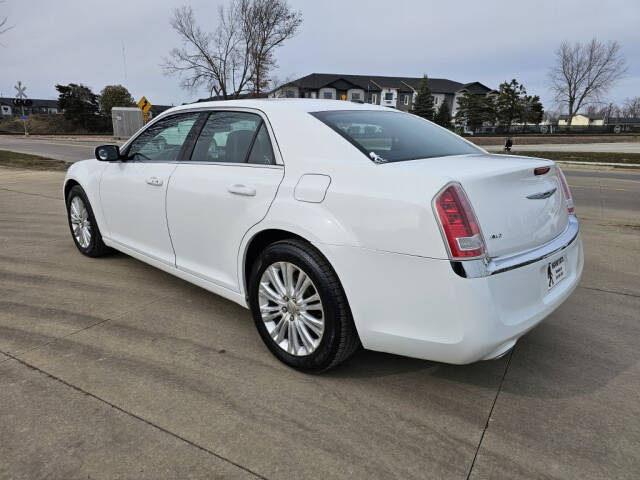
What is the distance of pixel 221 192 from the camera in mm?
3002

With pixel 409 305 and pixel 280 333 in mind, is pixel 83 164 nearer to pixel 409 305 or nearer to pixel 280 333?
pixel 280 333

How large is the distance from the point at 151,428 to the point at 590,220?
7.40m

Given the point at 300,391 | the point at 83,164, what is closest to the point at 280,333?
the point at 300,391

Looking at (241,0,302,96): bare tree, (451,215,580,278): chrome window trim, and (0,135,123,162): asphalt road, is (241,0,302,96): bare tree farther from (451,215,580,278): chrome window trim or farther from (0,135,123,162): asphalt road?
(451,215,580,278): chrome window trim

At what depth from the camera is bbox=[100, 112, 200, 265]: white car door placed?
3.55 metres

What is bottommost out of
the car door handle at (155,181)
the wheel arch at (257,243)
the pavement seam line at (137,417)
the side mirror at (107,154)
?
the pavement seam line at (137,417)

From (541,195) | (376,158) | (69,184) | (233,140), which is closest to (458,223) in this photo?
(376,158)

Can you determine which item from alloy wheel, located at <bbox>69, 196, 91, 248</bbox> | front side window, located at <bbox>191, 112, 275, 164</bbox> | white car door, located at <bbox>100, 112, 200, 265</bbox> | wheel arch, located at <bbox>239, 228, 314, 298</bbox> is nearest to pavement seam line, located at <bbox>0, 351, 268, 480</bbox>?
wheel arch, located at <bbox>239, 228, 314, 298</bbox>

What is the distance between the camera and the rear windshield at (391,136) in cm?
266

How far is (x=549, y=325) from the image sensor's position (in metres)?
3.43

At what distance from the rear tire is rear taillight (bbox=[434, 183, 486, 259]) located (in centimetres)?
367

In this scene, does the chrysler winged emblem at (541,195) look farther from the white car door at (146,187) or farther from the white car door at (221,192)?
the white car door at (146,187)

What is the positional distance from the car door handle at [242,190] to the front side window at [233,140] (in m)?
0.19

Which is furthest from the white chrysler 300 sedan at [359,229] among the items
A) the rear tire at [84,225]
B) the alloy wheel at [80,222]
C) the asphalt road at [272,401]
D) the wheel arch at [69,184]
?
the wheel arch at [69,184]
